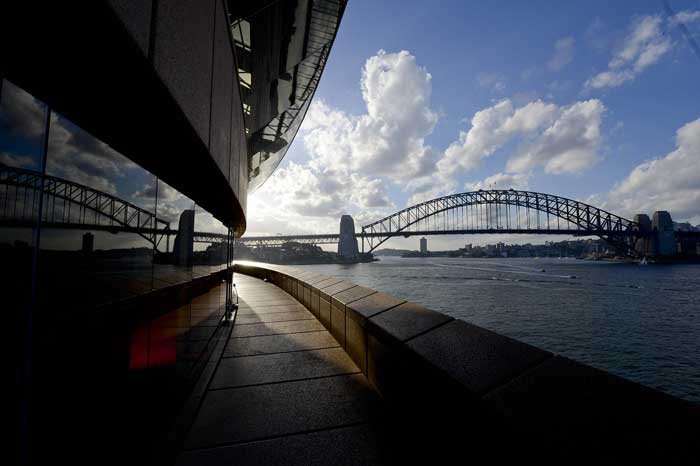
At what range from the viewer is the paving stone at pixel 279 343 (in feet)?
13.3

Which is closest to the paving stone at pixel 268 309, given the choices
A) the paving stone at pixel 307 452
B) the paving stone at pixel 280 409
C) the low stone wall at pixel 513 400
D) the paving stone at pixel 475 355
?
the paving stone at pixel 280 409

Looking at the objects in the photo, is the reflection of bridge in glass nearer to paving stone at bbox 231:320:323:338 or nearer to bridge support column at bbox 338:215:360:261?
paving stone at bbox 231:320:323:338

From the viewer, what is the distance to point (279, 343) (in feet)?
14.1

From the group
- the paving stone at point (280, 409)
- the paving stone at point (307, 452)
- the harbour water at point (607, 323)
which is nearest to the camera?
the paving stone at point (307, 452)

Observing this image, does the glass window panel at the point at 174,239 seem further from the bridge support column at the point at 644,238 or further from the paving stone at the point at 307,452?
the bridge support column at the point at 644,238

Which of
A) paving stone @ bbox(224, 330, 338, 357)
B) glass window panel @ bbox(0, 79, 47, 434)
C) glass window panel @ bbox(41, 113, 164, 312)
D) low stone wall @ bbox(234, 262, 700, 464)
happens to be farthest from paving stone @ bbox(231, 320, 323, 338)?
glass window panel @ bbox(0, 79, 47, 434)

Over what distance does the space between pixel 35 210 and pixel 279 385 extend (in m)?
2.45

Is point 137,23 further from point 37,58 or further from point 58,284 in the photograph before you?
point 58,284

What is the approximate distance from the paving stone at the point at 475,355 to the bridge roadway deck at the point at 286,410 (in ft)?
2.41

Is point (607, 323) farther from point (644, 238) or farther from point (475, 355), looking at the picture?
point (644, 238)

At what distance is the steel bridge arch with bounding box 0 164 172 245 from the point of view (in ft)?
3.76

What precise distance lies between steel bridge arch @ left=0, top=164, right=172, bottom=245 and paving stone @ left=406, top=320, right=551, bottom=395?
6.80ft

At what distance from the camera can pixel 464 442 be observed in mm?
1659

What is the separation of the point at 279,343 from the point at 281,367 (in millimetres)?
853
